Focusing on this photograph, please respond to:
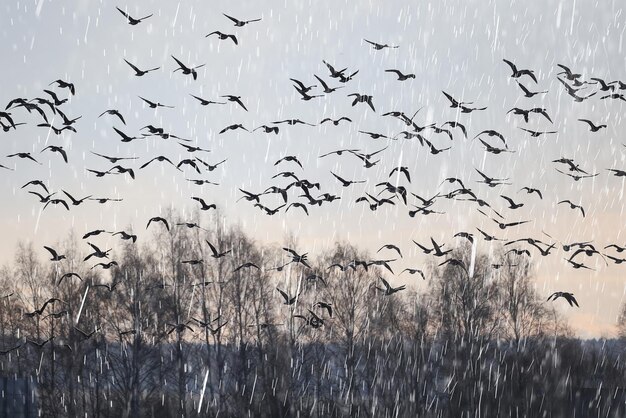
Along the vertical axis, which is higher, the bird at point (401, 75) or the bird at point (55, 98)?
the bird at point (401, 75)

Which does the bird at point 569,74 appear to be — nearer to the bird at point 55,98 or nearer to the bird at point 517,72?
Answer: the bird at point 517,72

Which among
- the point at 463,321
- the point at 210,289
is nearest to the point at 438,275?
the point at 463,321

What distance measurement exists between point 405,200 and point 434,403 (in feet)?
112

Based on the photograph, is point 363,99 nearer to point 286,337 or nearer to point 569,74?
point 569,74

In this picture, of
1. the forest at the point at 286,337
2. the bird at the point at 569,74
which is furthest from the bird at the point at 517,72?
the forest at the point at 286,337

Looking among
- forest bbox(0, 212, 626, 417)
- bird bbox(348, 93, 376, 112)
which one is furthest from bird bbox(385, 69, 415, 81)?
forest bbox(0, 212, 626, 417)

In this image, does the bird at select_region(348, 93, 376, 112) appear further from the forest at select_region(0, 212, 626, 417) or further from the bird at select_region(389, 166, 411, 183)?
the forest at select_region(0, 212, 626, 417)

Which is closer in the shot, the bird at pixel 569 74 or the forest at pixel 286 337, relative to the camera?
the bird at pixel 569 74

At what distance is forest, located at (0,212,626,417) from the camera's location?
130 feet

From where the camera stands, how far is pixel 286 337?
144 feet

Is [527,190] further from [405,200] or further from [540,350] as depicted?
[540,350]

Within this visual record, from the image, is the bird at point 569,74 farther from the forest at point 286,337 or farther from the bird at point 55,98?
the forest at point 286,337

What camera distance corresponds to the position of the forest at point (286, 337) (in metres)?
39.8

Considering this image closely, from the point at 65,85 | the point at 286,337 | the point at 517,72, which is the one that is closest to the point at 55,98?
the point at 65,85
